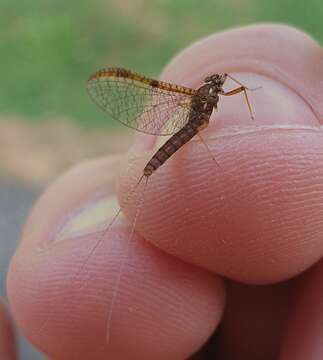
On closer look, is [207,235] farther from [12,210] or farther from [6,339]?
[12,210]

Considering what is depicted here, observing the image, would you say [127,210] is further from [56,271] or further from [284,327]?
[284,327]

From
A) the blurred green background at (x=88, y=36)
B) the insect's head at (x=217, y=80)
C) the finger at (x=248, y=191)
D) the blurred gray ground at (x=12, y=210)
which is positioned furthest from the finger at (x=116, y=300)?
the blurred green background at (x=88, y=36)

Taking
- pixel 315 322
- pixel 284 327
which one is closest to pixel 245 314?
pixel 284 327

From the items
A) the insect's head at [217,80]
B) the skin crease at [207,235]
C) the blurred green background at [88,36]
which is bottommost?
the skin crease at [207,235]

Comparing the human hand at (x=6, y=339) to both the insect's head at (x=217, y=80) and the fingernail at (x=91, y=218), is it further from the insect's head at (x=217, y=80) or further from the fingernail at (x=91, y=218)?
the insect's head at (x=217, y=80)

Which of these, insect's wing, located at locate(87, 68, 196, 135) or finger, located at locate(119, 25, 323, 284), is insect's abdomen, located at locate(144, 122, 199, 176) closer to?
finger, located at locate(119, 25, 323, 284)

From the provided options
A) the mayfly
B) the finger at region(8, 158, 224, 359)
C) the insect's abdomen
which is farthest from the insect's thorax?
the finger at region(8, 158, 224, 359)

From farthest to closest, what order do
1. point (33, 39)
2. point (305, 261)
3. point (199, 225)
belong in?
point (33, 39)
point (305, 261)
point (199, 225)
